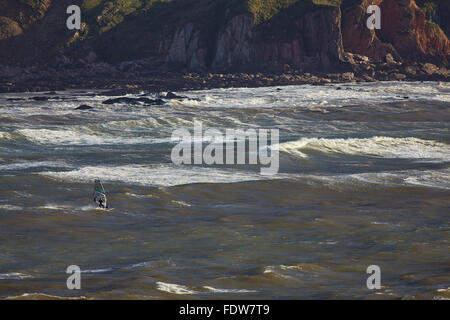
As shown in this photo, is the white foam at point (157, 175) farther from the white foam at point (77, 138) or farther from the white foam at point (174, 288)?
the white foam at point (174, 288)

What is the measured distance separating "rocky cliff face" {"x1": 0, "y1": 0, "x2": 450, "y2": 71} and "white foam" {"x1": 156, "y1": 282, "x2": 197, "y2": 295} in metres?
67.0

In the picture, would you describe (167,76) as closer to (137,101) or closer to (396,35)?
(137,101)

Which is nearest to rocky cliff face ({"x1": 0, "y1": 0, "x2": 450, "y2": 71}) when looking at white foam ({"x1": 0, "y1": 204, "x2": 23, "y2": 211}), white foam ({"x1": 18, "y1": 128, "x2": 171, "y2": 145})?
white foam ({"x1": 18, "y1": 128, "x2": 171, "y2": 145})

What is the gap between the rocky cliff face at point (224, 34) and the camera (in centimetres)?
7800

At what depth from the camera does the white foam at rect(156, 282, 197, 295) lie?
977 centimetres

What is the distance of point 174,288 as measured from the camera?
9945mm

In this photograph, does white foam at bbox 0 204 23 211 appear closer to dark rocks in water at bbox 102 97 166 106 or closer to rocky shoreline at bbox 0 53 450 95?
dark rocks in water at bbox 102 97 166 106

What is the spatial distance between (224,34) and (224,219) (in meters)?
65.7

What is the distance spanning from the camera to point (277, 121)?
35.8m

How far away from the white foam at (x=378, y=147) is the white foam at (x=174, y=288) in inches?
523

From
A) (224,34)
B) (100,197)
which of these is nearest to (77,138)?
(100,197)

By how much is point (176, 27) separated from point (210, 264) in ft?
244

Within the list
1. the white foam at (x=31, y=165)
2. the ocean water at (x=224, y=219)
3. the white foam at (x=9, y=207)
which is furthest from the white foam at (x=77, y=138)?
the white foam at (x=9, y=207)
